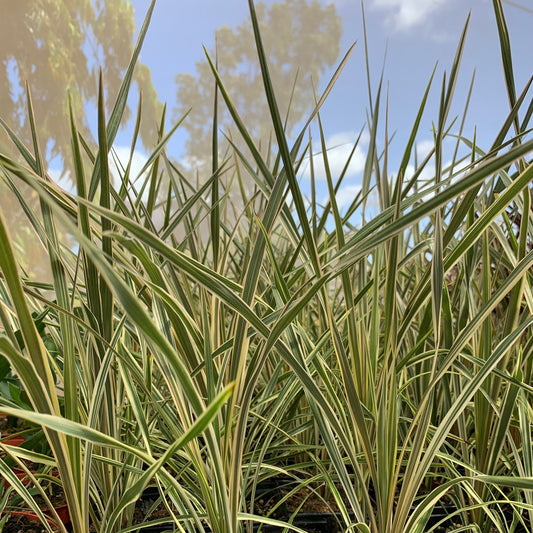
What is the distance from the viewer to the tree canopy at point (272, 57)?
233 inches

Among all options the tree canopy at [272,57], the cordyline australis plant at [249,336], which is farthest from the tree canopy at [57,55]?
the cordyline australis plant at [249,336]

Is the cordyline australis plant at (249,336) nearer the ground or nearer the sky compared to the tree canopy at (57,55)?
nearer the ground

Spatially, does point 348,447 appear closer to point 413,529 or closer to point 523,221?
point 413,529

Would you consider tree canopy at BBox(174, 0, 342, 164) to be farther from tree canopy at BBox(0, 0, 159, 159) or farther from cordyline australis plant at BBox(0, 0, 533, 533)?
cordyline australis plant at BBox(0, 0, 533, 533)

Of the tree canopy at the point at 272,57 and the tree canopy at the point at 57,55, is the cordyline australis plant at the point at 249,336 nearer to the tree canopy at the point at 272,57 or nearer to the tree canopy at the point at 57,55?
the tree canopy at the point at 57,55

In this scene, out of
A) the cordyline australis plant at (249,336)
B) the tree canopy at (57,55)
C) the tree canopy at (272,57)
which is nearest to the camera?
the cordyline australis plant at (249,336)

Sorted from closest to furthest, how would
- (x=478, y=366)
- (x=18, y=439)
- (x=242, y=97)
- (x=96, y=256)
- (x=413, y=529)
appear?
(x=96, y=256), (x=413, y=529), (x=478, y=366), (x=18, y=439), (x=242, y=97)

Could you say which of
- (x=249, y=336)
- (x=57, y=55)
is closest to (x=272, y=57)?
(x=57, y=55)

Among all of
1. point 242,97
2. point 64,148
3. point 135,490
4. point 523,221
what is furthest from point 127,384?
point 242,97

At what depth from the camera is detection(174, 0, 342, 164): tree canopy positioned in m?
5.93

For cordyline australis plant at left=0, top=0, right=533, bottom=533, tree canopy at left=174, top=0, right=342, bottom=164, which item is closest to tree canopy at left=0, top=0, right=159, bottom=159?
tree canopy at left=174, top=0, right=342, bottom=164

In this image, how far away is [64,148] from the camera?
4.05 metres

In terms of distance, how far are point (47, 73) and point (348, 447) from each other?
4.33 metres

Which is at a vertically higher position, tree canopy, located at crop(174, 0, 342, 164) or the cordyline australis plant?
tree canopy, located at crop(174, 0, 342, 164)
